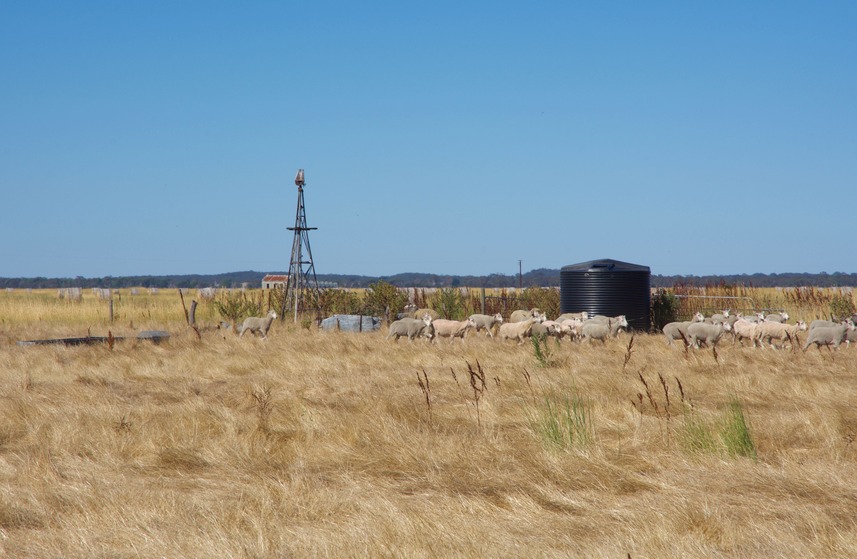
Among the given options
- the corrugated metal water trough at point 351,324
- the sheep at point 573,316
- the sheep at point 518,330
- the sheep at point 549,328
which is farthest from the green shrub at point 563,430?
the corrugated metal water trough at point 351,324

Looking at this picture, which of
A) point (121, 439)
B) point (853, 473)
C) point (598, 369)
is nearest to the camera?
point (853, 473)

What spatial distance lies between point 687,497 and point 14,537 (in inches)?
179

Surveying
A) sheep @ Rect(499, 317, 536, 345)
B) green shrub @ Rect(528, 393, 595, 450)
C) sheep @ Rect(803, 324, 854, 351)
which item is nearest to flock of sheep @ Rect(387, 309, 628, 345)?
sheep @ Rect(499, 317, 536, 345)

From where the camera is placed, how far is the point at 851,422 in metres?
8.83

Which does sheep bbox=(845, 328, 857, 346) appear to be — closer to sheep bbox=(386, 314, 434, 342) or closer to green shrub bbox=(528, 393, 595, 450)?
sheep bbox=(386, 314, 434, 342)

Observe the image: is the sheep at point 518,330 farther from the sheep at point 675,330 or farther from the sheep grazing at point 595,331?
the sheep at point 675,330

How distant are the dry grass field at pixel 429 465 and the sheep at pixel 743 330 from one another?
548 centimetres

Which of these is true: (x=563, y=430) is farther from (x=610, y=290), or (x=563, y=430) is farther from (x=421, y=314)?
(x=421, y=314)

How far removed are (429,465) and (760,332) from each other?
45.4 ft

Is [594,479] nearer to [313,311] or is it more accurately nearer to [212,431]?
[212,431]

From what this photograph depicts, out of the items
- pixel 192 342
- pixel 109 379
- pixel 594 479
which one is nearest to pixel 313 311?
pixel 192 342

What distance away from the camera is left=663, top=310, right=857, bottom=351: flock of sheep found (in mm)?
17375

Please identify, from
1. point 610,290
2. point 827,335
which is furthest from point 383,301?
point 827,335

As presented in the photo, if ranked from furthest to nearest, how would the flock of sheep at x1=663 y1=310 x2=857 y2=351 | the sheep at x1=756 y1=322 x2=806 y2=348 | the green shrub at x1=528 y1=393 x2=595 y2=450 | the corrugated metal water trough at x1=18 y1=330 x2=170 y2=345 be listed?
1. the corrugated metal water trough at x1=18 y1=330 x2=170 y2=345
2. the sheep at x1=756 y1=322 x2=806 y2=348
3. the flock of sheep at x1=663 y1=310 x2=857 y2=351
4. the green shrub at x1=528 y1=393 x2=595 y2=450
